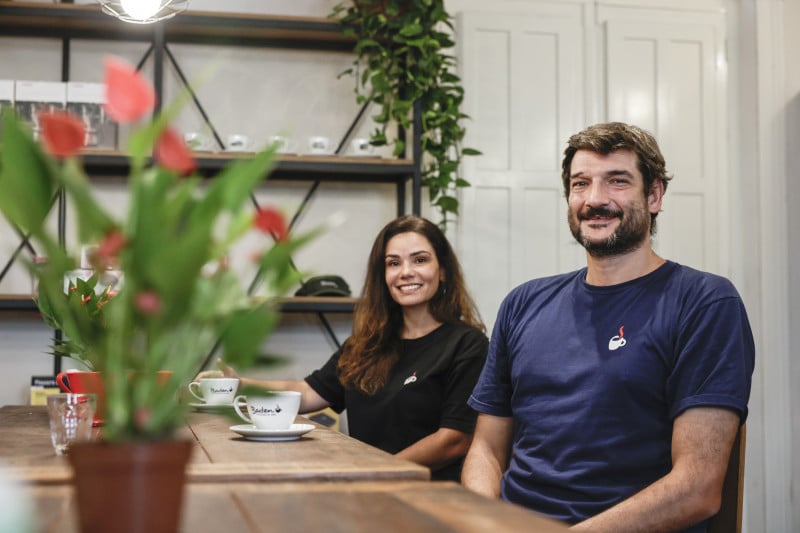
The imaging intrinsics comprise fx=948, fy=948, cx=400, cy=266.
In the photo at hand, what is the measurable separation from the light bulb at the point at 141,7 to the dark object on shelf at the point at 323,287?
137 centimetres

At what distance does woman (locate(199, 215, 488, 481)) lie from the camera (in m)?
2.49

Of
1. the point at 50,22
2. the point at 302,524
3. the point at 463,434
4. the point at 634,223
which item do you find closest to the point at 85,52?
the point at 50,22

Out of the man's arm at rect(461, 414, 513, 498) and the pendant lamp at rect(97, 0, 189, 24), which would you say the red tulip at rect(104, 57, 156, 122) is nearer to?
the man's arm at rect(461, 414, 513, 498)

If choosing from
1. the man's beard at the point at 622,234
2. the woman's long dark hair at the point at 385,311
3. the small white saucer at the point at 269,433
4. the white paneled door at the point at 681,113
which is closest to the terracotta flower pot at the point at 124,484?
the small white saucer at the point at 269,433

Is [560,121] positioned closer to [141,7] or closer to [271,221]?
[141,7]

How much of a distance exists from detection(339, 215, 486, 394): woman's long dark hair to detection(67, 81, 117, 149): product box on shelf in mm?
1342

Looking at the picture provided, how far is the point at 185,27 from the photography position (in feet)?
12.1

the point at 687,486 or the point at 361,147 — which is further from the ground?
the point at 361,147

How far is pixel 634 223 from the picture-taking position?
6.48ft

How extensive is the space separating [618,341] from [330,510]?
0.97 meters

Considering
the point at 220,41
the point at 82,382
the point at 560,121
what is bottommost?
the point at 82,382

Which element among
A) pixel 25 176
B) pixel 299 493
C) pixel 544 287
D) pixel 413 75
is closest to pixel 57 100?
pixel 413 75

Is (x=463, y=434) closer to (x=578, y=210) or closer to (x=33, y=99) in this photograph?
(x=578, y=210)

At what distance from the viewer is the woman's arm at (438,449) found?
2.40 meters
